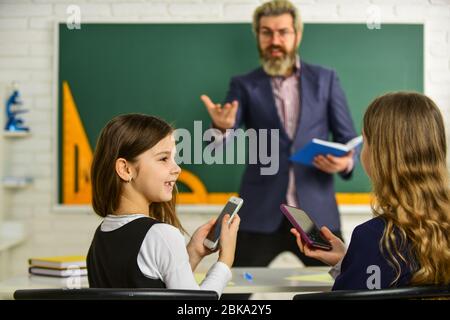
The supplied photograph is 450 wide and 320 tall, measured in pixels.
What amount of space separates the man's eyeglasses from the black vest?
5.02 feet

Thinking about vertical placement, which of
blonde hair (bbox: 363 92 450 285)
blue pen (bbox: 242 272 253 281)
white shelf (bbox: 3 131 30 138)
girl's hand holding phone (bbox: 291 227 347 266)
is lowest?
blue pen (bbox: 242 272 253 281)

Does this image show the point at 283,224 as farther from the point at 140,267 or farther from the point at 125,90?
the point at 140,267

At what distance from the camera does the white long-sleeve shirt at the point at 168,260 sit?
35.9 inches

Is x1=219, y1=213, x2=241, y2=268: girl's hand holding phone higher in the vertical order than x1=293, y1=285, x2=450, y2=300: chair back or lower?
higher

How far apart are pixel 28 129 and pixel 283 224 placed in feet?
3.05

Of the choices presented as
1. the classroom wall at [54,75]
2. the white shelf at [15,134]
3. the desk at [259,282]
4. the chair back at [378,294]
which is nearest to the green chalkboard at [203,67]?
the classroom wall at [54,75]

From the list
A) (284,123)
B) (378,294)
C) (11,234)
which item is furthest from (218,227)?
(284,123)

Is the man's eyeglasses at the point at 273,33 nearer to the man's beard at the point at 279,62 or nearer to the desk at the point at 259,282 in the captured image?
the man's beard at the point at 279,62

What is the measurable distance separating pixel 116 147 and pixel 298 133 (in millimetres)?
1367

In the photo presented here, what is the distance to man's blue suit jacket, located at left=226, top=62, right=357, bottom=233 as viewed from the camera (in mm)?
2211

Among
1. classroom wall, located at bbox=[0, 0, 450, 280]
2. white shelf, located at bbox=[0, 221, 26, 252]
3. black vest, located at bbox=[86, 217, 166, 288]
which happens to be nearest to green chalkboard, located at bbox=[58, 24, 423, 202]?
classroom wall, located at bbox=[0, 0, 450, 280]

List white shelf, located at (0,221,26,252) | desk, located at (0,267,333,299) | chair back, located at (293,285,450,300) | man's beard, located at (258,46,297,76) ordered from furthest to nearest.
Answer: man's beard, located at (258,46,297,76)
white shelf, located at (0,221,26,252)
desk, located at (0,267,333,299)
chair back, located at (293,285,450,300)

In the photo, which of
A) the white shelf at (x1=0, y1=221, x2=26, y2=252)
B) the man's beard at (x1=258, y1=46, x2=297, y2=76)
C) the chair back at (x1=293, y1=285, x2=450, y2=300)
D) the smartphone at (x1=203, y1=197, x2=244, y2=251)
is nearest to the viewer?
the chair back at (x1=293, y1=285, x2=450, y2=300)

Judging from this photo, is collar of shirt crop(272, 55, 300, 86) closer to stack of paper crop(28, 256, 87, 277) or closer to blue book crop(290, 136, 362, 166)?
blue book crop(290, 136, 362, 166)
